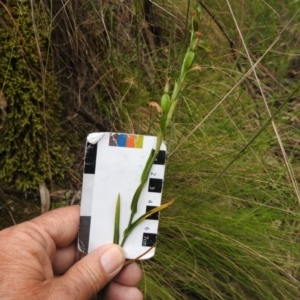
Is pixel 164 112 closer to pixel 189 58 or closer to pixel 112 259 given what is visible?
pixel 189 58

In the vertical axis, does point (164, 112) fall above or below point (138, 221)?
above

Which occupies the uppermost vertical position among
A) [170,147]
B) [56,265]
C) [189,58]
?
[189,58]

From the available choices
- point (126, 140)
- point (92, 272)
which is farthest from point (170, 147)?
point (92, 272)

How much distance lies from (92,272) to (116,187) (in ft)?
0.52

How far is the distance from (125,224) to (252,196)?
0.52m

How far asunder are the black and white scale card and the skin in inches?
1.6

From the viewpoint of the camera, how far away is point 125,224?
31.7 inches

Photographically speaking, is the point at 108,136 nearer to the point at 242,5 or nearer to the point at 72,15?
the point at 72,15

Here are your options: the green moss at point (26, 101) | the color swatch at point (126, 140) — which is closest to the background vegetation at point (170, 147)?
the green moss at point (26, 101)

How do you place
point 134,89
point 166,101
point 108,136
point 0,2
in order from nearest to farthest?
point 166,101 < point 108,136 < point 0,2 < point 134,89

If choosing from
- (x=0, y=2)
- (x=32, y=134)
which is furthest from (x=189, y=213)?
(x=0, y=2)

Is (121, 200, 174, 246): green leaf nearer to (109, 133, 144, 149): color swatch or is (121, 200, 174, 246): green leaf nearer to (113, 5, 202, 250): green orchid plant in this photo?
(113, 5, 202, 250): green orchid plant

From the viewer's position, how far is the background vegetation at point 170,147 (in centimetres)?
108

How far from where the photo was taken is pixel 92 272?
0.75 m
